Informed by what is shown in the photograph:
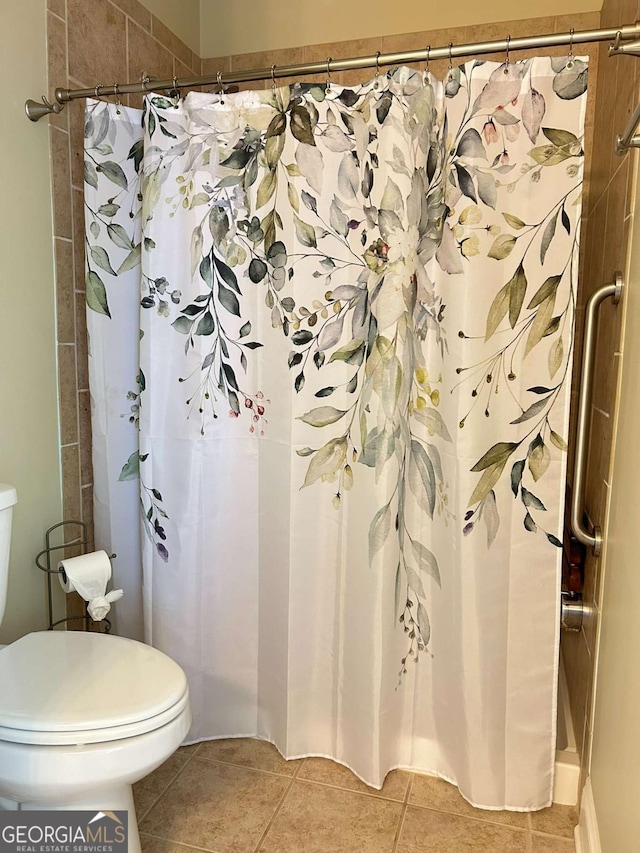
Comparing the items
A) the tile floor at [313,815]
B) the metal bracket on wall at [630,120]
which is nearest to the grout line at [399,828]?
the tile floor at [313,815]

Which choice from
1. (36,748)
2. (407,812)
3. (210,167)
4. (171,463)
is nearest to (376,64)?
(210,167)

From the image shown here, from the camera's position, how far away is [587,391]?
1.45 m

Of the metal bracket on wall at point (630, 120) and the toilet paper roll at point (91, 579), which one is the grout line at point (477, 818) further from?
the metal bracket on wall at point (630, 120)

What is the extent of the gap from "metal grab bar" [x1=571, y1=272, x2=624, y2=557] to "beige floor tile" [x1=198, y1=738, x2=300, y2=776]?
1.03 metres

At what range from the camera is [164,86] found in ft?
5.41

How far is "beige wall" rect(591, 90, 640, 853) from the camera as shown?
42.0 inches

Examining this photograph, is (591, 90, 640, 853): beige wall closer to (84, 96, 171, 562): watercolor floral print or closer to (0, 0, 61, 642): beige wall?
(84, 96, 171, 562): watercolor floral print

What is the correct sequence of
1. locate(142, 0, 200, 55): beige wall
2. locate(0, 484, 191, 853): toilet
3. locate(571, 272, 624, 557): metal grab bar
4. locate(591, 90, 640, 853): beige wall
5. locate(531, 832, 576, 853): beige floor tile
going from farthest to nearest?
locate(142, 0, 200, 55): beige wall, locate(531, 832, 576, 853): beige floor tile, locate(571, 272, 624, 557): metal grab bar, locate(0, 484, 191, 853): toilet, locate(591, 90, 640, 853): beige wall

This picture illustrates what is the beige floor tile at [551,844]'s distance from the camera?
5.00 feet

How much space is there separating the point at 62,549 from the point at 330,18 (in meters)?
2.08

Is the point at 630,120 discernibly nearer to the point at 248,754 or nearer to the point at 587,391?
the point at 587,391

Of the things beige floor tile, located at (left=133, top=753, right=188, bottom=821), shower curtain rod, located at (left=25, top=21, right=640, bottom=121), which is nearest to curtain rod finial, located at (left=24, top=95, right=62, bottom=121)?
shower curtain rod, located at (left=25, top=21, right=640, bottom=121)

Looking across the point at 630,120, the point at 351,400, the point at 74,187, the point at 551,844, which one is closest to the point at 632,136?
the point at 630,120

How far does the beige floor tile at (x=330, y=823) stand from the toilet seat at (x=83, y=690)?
0.51 m
